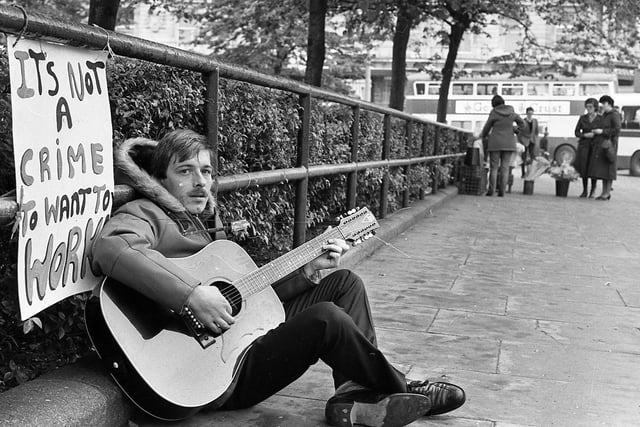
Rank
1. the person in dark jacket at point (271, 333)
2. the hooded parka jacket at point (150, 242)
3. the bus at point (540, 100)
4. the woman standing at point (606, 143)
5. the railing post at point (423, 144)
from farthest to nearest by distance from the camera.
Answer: the bus at point (540, 100) < the woman standing at point (606, 143) < the railing post at point (423, 144) < the person in dark jacket at point (271, 333) < the hooded parka jacket at point (150, 242)

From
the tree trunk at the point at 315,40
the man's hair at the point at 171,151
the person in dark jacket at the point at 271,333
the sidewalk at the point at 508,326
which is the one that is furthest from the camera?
the tree trunk at the point at 315,40

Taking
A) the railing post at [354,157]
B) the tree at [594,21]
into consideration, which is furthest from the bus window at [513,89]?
the railing post at [354,157]

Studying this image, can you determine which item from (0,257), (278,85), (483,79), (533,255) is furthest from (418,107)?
(0,257)

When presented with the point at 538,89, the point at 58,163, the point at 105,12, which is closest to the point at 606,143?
the point at 105,12

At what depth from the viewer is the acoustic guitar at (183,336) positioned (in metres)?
3.03

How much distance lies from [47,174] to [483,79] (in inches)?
1419

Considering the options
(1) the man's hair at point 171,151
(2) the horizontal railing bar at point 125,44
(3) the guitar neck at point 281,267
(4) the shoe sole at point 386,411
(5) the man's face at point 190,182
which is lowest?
(4) the shoe sole at point 386,411

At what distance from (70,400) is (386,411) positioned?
1150 mm

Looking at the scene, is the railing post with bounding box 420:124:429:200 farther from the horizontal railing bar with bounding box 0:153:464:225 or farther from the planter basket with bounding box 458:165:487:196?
the planter basket with bounding box 458:165:487:196

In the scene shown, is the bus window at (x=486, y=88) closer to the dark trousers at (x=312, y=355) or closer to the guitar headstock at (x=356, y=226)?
the guitar headstock at (x=356, y=226)

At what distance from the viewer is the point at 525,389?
4078mm

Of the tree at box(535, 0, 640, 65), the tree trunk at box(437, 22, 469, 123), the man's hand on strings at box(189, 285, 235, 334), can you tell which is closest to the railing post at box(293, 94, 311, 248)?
the man's hand on strings at box(189, 285, 235, 334)

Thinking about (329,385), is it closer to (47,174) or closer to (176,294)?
(176,294)

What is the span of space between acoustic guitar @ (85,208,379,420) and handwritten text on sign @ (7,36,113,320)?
0.62 ft
